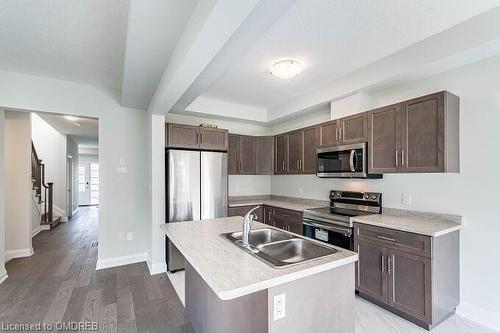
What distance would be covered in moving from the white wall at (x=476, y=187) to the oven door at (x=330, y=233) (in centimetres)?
88

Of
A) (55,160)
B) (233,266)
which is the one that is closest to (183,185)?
(233,266)

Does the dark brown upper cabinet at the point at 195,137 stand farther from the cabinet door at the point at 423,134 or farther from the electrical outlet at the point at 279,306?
the electrical outlet at the point at 279,306

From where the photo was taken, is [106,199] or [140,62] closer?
[140,62]

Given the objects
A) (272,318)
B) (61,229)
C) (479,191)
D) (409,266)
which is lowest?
(61,229)

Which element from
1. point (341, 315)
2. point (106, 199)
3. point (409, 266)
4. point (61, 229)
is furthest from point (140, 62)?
point (61, 229)

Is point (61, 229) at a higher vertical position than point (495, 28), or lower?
lower

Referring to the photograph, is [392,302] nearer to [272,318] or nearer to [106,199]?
[272,318]

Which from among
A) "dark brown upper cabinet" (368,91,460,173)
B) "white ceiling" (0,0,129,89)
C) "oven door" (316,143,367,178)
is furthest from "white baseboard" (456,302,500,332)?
"white ceiling" (0,0,129,89)

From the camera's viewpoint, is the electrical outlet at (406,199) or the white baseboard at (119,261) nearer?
the electrical outlet at (406,199)

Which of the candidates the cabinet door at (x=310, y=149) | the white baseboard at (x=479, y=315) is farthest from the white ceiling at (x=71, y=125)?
the white baseboard at (x=479, y=315)

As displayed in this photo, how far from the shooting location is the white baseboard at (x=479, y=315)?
6.98 ft

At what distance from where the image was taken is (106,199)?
3.66 m

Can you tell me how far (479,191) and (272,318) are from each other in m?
2.36

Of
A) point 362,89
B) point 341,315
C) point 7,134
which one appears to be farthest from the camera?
point 7,134
